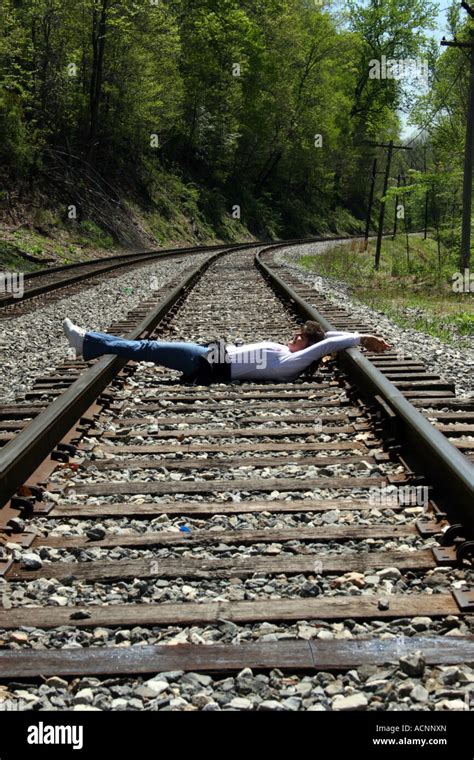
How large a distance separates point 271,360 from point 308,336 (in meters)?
0.34

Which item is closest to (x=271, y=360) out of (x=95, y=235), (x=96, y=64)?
(x=95, y=235)

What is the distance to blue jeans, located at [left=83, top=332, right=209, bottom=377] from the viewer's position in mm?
6180

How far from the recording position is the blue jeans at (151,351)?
618cm

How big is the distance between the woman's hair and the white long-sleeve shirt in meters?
0.04

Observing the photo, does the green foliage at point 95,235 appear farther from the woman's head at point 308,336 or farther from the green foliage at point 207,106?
the woman's head at point 308,336

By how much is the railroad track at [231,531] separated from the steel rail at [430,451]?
0.01 metres

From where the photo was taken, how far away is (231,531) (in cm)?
323

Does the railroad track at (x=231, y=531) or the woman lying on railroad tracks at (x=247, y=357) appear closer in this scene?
the railroad track at (x=231, y=531)

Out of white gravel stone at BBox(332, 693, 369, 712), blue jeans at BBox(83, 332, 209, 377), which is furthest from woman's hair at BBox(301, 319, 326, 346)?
white gravel stone at BBox(332, 693, 369, 712)

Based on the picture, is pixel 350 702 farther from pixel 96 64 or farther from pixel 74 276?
pixel 96 64

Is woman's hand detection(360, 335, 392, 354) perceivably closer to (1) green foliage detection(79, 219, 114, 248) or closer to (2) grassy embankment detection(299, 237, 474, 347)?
(2) grassy embankment detection(299, 237, 474, 347)

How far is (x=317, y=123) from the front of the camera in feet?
Answer: 185

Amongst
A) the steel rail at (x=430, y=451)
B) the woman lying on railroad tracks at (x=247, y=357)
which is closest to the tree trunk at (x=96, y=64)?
the woman lying on railroad tracks at (x=247, y=357)

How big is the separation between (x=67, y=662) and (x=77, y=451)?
2218 millimetres
